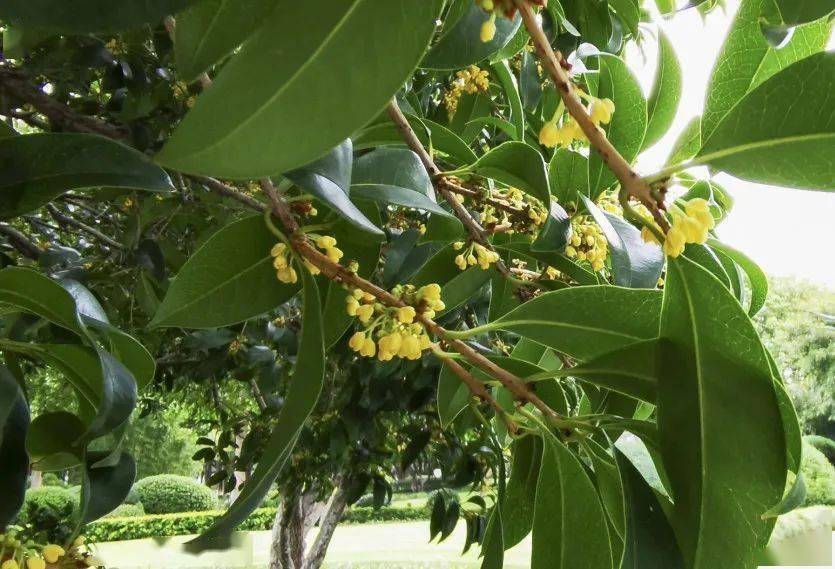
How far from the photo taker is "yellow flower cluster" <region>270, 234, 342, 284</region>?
2.18 feet

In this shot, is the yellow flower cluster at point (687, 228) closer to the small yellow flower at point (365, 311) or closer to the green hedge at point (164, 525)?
the small yellow flower at point (365, 311)

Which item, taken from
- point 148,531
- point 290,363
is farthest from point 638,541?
point 148,531

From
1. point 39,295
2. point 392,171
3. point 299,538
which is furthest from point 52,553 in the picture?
point 299,538

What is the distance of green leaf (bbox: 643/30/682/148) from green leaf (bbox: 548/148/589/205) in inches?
3.1

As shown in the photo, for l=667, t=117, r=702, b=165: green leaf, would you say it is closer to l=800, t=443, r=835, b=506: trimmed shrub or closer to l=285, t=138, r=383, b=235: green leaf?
l=285, t=138, r=383, b=235: green leaf

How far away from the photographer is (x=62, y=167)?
529 millimetres

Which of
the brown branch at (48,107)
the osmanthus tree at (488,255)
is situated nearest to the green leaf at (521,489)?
the osmanthus tree at (488,255)

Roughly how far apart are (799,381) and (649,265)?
19975mm

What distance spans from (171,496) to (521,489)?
53.3 feet

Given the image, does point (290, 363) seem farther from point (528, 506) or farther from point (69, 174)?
point (69, 174)

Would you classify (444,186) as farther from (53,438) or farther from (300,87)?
(300,87)

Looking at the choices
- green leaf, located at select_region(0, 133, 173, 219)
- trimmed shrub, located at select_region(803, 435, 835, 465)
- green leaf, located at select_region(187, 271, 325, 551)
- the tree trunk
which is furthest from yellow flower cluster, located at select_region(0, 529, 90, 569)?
trimmed shrub, located at select_region(803, 435, 835, 465)

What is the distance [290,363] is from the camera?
2686 millimetres

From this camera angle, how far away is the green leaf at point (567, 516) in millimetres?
661
